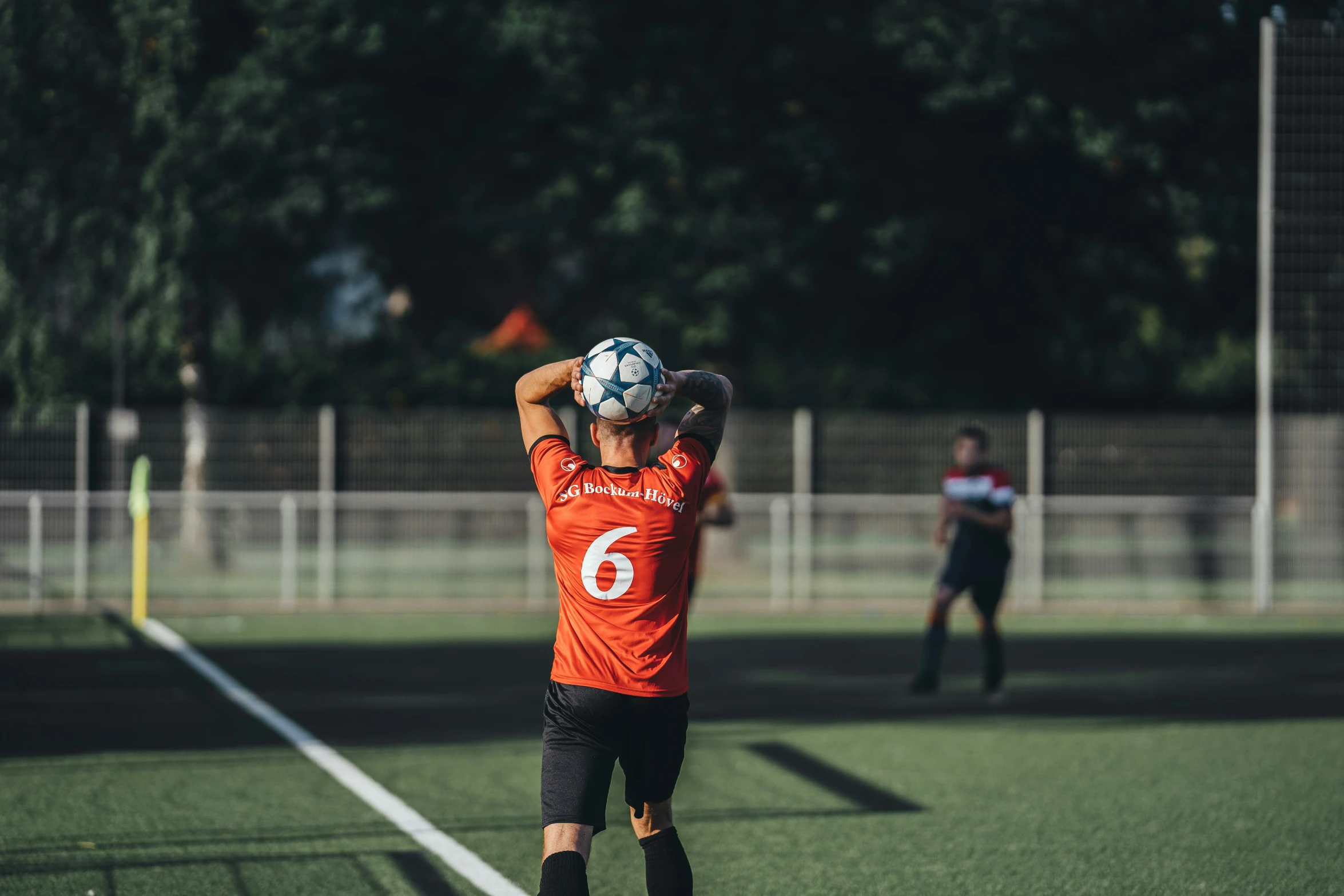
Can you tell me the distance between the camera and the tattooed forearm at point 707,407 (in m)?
4.84

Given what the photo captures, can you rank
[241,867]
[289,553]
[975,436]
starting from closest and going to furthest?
[241,867], [975,436], [289,553]

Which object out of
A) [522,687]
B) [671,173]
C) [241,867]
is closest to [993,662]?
[522,687]

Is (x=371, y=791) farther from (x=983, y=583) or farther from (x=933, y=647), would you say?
(x=983, y=583)

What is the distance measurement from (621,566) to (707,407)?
574mm

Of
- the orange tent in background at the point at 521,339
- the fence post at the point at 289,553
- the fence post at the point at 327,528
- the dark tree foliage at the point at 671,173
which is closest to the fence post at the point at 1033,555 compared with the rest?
the dark tree foliage at the point at 671,173

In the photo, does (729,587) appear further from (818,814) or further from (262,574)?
(818,814)

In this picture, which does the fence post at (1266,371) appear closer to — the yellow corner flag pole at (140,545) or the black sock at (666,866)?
the yellow corner flag pole at (140,545)

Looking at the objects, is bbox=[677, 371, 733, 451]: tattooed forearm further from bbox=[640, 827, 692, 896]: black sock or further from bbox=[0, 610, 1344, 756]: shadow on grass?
bbox=[0, 610, 1344, 756]: shadow on grass

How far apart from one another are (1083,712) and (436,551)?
39.0 ft

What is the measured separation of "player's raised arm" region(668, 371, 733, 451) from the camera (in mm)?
4820

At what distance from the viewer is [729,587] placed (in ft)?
74.3

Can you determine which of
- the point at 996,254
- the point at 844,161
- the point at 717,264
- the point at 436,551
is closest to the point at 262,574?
the point at 436,551

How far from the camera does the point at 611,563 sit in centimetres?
466

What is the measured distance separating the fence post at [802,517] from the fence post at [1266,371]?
5.84 m
